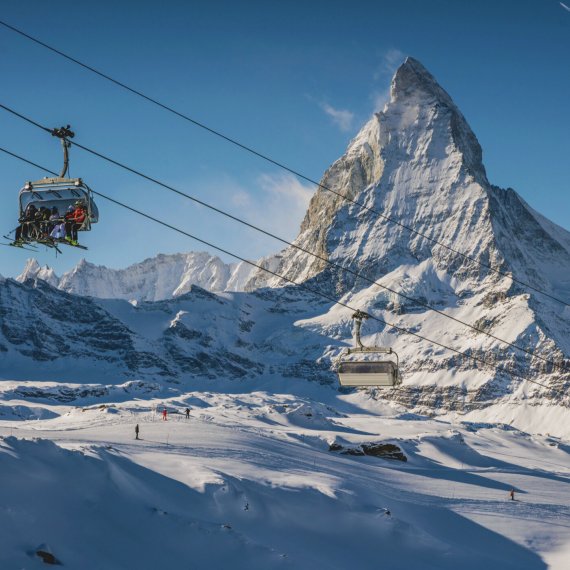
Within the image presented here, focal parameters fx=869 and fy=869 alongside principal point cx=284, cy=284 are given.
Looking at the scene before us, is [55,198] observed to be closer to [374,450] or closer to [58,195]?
[58,195]

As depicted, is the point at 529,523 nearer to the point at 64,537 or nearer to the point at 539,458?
the point at 64,537

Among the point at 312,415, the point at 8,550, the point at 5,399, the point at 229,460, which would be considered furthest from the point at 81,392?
the point at 8,550

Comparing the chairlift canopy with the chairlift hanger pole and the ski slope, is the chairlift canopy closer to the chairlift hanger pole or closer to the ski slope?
the chairlift hanger pole

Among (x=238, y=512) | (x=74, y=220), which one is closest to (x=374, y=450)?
(x=238, y=512)

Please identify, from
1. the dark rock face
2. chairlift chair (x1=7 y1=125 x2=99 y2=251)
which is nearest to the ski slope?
chairlift chair (x1=7 y1=125 x2=99 y2=251)

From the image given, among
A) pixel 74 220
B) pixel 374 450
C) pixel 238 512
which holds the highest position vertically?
pixel 74 220

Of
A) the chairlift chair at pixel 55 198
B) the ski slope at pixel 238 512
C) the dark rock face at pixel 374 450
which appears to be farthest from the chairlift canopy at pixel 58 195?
the dark rock face at pixel 374 450
